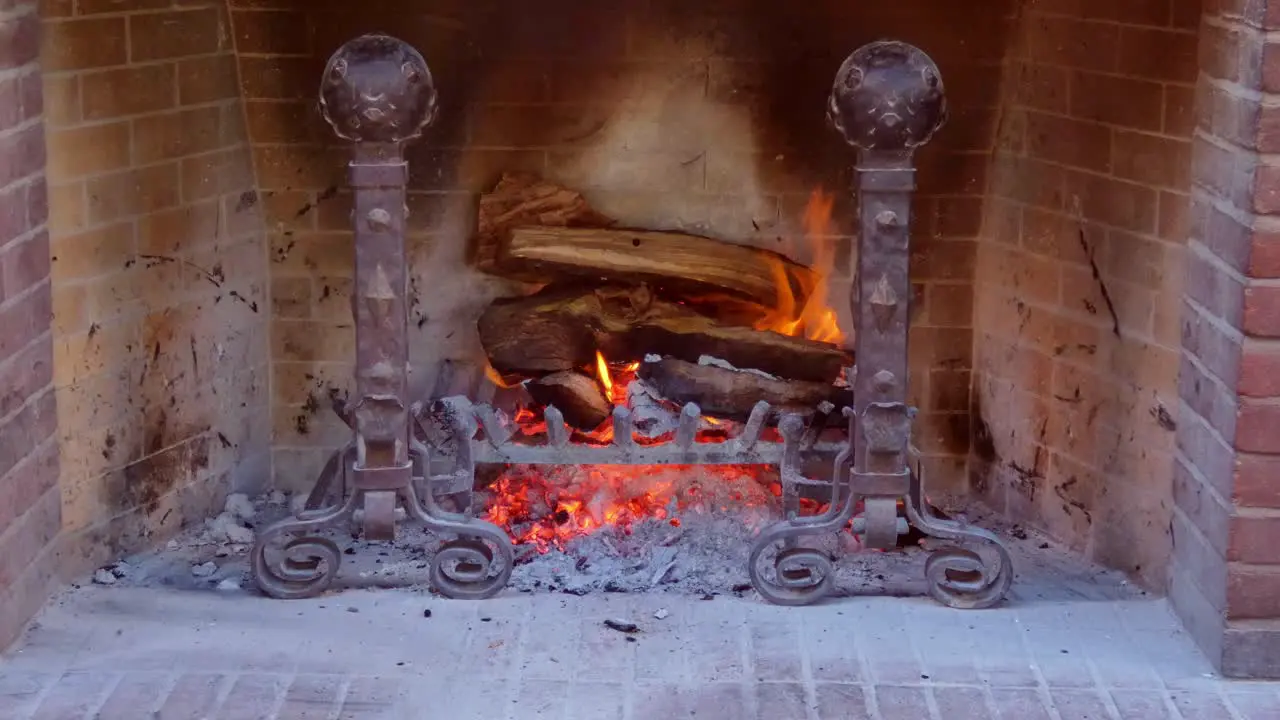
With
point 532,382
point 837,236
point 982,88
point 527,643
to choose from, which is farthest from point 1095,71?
point 527,643

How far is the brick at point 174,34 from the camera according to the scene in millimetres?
3771

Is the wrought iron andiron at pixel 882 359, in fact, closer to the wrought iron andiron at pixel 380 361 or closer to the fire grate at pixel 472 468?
the fire grate at pixel 472 468

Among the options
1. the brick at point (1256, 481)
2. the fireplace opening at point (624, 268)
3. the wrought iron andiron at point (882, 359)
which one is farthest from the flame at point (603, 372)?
the brick at point (1256, 481)

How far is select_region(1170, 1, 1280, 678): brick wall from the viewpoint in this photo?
3045mm

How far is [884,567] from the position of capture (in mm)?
3826

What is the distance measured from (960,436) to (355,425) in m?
1.64

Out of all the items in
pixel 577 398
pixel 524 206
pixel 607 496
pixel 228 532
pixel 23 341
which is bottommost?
pixel 228 532

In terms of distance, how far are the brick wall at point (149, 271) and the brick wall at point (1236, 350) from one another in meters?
2.29

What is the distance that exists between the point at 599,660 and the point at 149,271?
150cm

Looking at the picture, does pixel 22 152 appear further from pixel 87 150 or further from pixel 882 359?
pixel 882 359

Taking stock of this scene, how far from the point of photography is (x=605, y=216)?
416cm

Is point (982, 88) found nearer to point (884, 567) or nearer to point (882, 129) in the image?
point (882, 129)

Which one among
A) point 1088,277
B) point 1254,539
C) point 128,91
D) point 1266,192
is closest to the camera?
point 1266,192

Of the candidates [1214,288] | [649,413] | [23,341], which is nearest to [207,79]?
[23,341]
